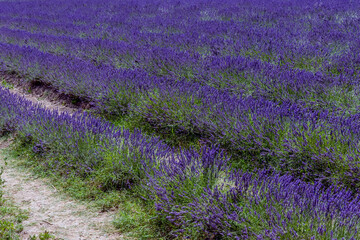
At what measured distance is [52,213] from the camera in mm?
3166

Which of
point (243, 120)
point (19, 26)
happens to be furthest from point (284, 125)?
point (19, 26)

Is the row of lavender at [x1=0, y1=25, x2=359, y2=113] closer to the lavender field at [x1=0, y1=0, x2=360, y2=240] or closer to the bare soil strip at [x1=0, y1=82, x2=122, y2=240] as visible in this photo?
the lavender field at [x1=0, y1=0, x2=360, y2=240]

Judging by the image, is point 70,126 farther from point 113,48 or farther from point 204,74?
point 113,48

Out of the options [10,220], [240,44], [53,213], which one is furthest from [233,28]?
[10,220]

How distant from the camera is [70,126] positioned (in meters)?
4.08

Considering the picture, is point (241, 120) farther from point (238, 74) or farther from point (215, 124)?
point (238, 74)

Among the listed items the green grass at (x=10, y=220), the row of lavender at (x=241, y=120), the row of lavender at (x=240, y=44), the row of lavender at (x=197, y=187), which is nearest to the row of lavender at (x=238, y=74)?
the row of lavender at (x=240, y=44)

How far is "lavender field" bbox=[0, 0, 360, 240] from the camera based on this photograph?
8.27ft

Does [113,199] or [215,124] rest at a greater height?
[215,124]

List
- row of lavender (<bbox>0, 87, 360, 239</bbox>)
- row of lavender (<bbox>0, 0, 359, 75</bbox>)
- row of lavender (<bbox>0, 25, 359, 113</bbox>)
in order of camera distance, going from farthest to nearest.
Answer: row of lavender (<bbox>0, 0, 359, 75</bbox>) → row of lavender (<bbox>0, 25, 359, 113</bbox>) → row of lavender (<bbox>0, 87, 360, 239</bbox>)

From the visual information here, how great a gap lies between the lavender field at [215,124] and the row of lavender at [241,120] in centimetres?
2

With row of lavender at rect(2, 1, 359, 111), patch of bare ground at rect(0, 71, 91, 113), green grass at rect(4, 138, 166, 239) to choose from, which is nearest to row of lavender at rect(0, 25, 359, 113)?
row of lavender at rect(2, 1, 359, 111)

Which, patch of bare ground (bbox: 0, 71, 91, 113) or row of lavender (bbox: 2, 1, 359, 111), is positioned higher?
row of lavender (bbox: 2, 1, 359, 111)

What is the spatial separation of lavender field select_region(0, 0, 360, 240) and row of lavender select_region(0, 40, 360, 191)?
0.02m
